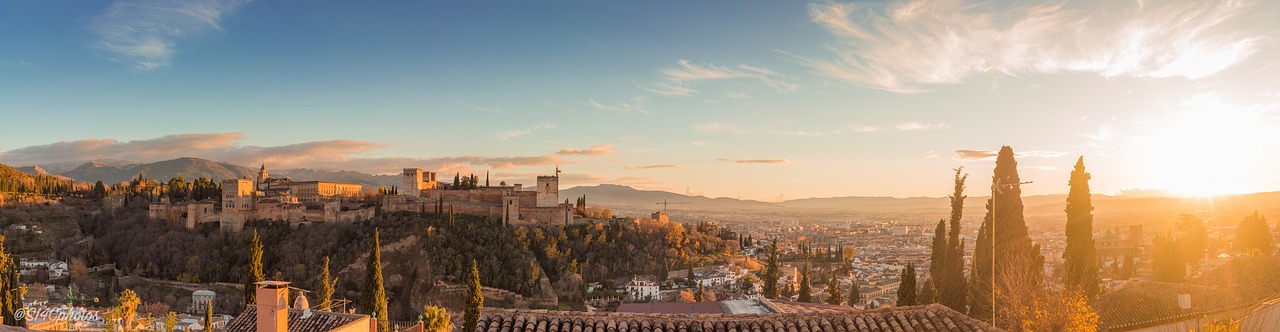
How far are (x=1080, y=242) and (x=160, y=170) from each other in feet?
525

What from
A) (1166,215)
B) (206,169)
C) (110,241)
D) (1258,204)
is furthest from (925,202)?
(206,169)

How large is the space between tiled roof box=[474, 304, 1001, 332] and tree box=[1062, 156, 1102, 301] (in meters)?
10.6

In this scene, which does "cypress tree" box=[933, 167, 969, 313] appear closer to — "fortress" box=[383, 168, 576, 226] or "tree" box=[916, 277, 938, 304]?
"tree" box=[916, 277, 938, 304]

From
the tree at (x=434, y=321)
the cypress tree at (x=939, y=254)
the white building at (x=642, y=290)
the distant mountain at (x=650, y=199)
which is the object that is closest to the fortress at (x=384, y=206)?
the white building at (x=642, y=290)

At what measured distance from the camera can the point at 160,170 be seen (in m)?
140

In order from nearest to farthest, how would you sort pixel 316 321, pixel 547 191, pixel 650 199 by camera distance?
pixel 316 321 → pixel 547 191 → pixel 650 199

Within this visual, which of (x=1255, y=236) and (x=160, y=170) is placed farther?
(x=160, y=170)

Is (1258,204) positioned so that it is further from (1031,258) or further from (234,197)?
(234,197)

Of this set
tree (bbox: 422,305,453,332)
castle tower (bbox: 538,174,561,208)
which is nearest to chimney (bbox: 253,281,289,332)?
tree (bbox: 422,305,453,332)

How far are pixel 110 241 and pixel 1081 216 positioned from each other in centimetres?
5519

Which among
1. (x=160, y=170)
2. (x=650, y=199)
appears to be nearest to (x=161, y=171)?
(x=160, y=170)

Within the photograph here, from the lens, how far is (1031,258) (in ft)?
52.4

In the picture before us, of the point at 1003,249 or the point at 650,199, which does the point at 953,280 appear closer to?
the point at 1003,249

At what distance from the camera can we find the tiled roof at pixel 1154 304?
13672 millimetres
